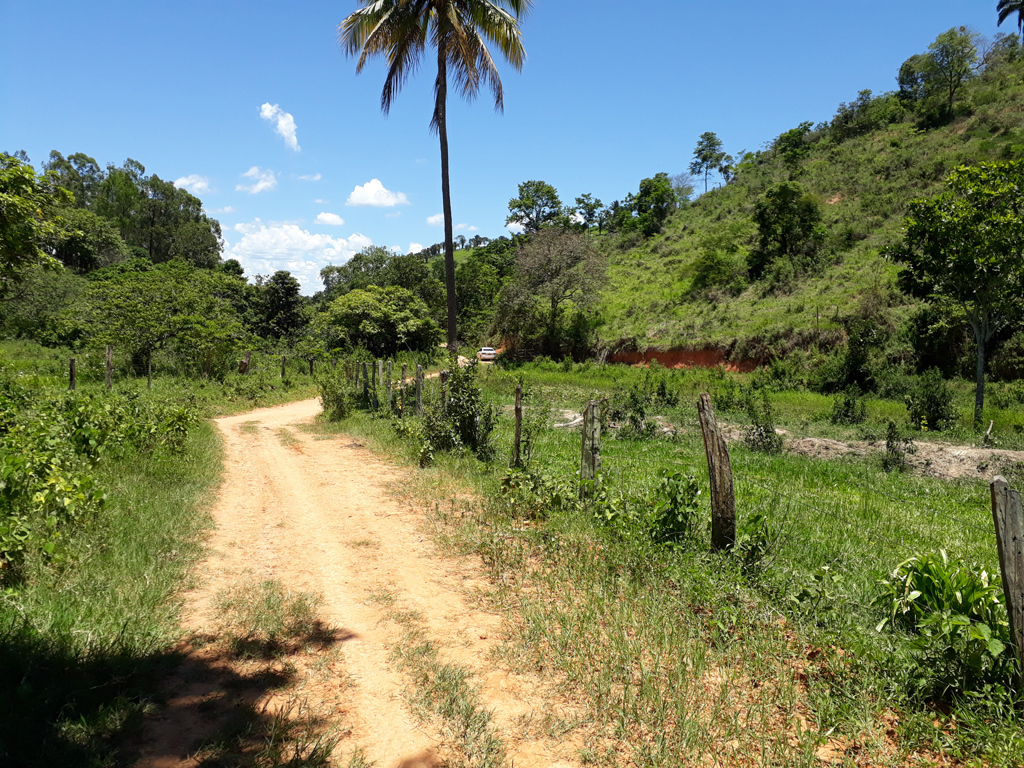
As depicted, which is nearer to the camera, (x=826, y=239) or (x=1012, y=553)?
(x=1012, y=553)

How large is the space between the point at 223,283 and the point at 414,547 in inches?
1322

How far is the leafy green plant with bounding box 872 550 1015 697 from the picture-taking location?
3.35m

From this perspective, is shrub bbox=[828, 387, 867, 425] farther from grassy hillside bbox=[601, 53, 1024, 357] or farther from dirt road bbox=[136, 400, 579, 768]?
dirt road bbox=[136, 400, 579, 768]

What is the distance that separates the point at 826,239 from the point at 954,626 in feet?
127

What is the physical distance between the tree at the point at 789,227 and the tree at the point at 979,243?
1841 centimetres

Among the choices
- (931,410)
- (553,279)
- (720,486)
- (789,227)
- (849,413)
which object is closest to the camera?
(720,486)

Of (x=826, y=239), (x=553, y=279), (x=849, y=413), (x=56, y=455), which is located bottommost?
(x=849, y=413)

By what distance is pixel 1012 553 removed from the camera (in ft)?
10.9

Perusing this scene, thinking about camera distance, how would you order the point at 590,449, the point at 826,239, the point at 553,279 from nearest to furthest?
1. the point at 590,449
2. the point at 826,239
3. the point at 553,279

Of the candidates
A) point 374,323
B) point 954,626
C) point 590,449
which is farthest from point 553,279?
point 954,626

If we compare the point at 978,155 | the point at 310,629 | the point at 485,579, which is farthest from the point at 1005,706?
the point at 978,155

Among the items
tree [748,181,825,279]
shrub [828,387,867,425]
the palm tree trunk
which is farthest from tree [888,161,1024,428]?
tree [748,181,825,279]

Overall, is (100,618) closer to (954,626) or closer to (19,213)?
(954,626)

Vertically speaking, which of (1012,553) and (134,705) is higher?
(1012,553)
